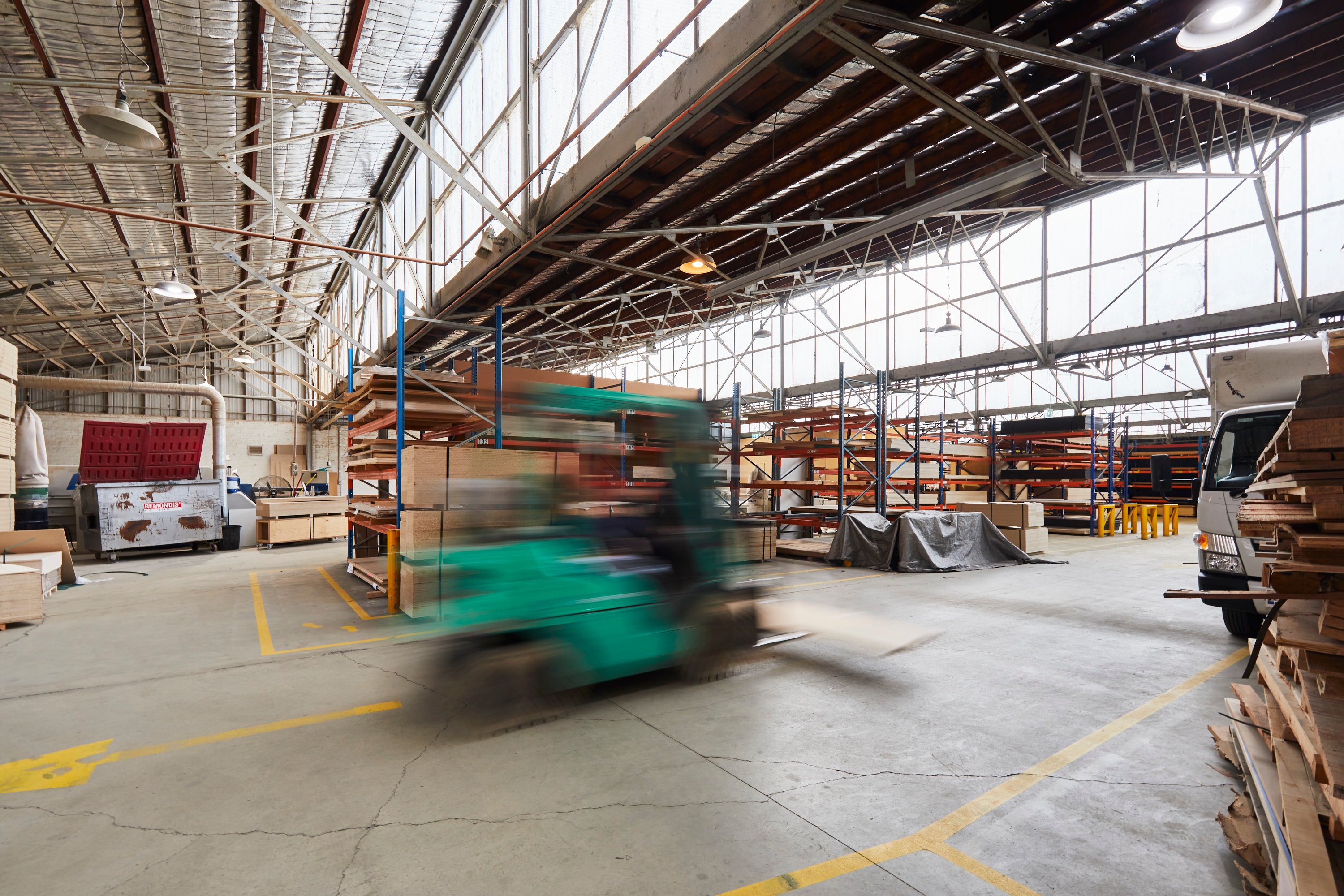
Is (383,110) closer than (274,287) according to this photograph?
Yes

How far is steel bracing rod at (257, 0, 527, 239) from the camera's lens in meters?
8.24

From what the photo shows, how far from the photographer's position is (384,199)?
1908cm

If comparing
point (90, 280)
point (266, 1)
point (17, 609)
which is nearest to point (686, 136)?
point (266, 1)

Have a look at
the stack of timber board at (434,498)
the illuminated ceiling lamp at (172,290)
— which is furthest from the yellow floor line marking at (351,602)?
the illuminated ceiling lamp at (172,290)

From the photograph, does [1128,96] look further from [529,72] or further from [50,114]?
[50,114]

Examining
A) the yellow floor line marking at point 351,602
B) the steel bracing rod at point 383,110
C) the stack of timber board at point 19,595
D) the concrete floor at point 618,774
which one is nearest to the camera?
the concrete floor at point 618,774

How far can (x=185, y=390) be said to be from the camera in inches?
707

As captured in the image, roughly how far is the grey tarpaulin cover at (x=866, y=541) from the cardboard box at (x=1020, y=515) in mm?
3492

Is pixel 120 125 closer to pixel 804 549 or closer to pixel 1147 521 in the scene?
pixel 804 549

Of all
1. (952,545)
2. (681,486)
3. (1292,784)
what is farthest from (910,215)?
(1292,784)

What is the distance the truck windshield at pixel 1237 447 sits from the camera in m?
6.16

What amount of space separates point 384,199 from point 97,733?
731 inches

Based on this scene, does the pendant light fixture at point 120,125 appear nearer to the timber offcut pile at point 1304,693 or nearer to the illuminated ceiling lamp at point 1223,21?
the timber offcut pile at point 1304,693

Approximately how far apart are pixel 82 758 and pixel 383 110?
9.40m
